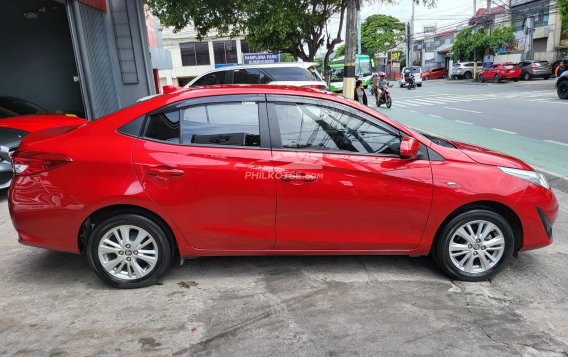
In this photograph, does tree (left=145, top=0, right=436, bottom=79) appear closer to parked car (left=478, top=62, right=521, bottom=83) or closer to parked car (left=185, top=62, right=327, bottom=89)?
parked car (left=185, top=62, right=327, bottom=89)

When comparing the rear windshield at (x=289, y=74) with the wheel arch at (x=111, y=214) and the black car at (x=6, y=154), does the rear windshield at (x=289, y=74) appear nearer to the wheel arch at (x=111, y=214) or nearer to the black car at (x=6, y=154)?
the black car at (x=6, y=154)

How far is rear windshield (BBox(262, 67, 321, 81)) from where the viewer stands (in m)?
11.4

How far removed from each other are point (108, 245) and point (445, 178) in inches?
106

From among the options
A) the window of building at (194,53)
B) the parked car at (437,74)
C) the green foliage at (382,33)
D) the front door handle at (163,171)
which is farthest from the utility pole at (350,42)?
the green foliage at (382,33)

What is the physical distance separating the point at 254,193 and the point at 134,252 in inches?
42.2

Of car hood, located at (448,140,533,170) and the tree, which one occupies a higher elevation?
the tree

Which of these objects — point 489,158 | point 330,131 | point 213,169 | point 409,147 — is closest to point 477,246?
point 489,158

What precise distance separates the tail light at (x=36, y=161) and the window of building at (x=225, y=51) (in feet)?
133

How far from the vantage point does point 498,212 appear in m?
3.59

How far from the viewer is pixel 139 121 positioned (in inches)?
138

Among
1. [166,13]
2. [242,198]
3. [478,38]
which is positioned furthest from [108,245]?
[478,38]

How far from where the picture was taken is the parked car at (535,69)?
3244 centimetres

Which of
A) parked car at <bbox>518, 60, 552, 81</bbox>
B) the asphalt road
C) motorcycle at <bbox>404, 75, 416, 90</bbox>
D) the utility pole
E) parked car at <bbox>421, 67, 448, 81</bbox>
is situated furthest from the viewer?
parked car at <bbox>421, 67, 448, 81</bbox>

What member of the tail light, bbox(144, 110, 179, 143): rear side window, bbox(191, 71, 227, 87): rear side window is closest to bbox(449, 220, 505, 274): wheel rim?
bbox(144, 110, 179, 143): rear side window
